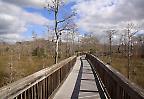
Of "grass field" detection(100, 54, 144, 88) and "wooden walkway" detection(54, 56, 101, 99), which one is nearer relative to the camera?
"wooden walkway" detection(54, 56, 101, 99)

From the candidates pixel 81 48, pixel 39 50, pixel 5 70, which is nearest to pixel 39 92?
pixel 5 70

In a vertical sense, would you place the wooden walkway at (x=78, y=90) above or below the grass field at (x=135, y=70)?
above

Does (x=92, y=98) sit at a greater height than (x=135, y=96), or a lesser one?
lesser

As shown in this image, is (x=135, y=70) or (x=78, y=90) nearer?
(x=78, y=90)

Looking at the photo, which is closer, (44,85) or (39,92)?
(39,92)

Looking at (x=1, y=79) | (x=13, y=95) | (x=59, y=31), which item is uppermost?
(x=59, y=31)

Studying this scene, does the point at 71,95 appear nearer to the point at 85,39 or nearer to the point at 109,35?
the point at 109,35

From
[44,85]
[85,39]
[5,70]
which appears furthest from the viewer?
[85,39]

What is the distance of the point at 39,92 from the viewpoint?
6746 millimetres

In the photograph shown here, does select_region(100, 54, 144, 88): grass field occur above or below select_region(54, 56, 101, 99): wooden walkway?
below

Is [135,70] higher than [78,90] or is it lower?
lower

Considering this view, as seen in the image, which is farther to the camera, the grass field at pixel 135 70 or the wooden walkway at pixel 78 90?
the grass field at pixel 135 70

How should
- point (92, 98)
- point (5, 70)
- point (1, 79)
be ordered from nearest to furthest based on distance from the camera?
point (92, 98) → point (1, 79) → point (5, 70)

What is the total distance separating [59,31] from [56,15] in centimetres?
170
